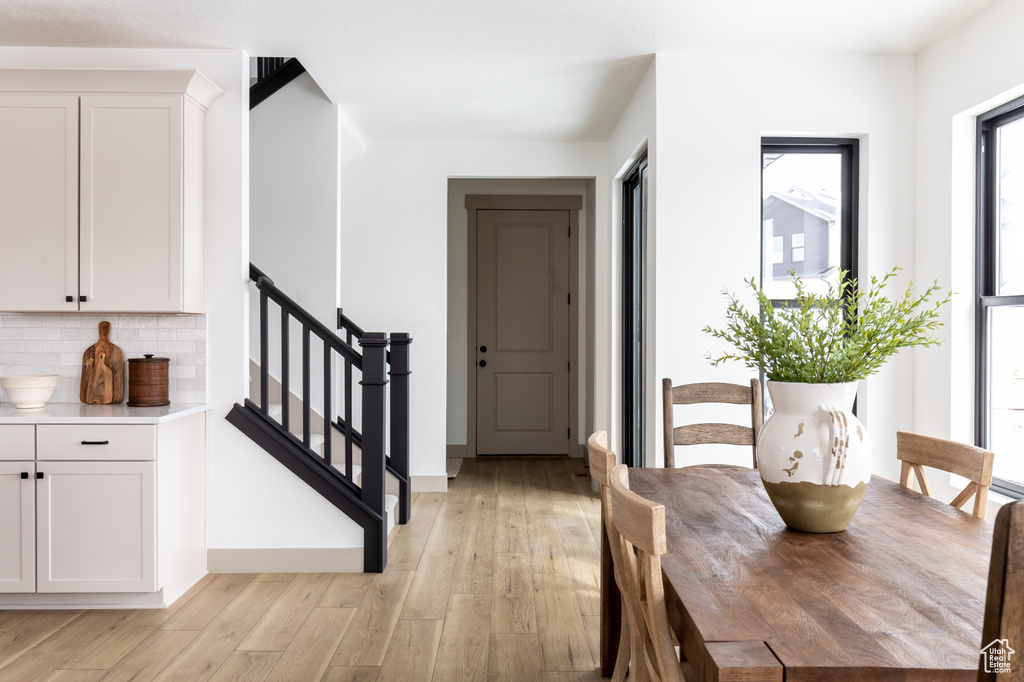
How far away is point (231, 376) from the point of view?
3361 millimetres

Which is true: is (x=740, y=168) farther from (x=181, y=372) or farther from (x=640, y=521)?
(x=181, y=372)

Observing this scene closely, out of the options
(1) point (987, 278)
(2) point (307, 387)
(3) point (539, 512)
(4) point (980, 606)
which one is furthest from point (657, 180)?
(4) point (980, 606)

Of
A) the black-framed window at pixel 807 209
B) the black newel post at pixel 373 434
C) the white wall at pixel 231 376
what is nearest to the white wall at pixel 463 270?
the black-framed window at pixel 807 209

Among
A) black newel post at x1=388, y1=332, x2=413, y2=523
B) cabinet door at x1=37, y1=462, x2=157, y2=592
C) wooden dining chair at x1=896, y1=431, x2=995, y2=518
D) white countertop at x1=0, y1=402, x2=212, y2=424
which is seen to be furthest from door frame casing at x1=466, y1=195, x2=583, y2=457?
wooden dining chair at x1=896, y1=431, x2=995, y2=518

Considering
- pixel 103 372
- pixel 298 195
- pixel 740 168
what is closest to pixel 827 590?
pixel 740 168

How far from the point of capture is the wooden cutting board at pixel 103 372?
3230mm

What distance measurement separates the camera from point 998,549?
724 millimetres

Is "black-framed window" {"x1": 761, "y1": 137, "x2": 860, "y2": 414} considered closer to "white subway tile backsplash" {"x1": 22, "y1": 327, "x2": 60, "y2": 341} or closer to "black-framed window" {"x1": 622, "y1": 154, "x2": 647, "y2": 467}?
"black-framed window" {"x1": 622, "y1": 154, "x2": 647, "y2": 467}

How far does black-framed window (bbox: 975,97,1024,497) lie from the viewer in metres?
2.89

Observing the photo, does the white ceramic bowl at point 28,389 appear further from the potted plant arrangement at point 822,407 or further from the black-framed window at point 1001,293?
the black-framed window at point 1001,293

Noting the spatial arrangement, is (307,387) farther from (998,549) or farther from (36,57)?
(998,549)

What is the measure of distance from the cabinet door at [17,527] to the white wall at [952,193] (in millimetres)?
4027

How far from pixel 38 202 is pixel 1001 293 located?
431 cm

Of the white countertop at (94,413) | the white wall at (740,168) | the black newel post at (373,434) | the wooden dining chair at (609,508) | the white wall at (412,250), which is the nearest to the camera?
the wooden dining chair at (609,508)
